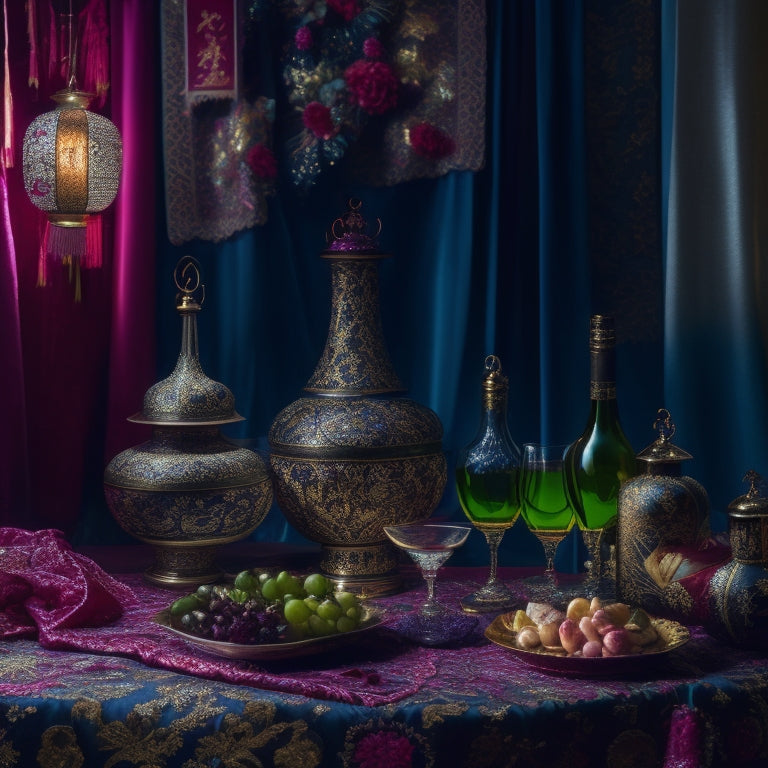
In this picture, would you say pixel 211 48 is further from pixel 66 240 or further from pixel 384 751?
pixel 384 751

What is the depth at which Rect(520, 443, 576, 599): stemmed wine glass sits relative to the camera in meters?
1.72

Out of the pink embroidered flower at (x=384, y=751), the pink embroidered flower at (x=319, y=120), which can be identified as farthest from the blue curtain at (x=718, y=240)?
the pink embroidered flower at (x=384, y=751)

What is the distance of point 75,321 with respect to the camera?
2150 mm

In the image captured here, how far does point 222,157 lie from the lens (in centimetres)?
213

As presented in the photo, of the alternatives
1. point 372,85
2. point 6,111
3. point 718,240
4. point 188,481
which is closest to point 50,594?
point 188,481

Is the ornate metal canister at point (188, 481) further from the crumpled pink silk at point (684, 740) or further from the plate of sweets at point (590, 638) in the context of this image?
the crumpled pink silk at point (684, 740)

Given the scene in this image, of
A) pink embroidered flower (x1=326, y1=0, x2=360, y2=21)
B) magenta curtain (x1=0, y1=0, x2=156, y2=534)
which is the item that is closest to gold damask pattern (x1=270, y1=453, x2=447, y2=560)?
magenta curtain (x1=0, y1=0, x2=156, y2=534)

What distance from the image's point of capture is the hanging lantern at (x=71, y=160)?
72.4 inches

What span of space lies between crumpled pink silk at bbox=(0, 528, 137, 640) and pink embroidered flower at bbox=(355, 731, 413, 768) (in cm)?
50

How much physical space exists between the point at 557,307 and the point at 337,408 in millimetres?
501

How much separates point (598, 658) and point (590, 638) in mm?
36

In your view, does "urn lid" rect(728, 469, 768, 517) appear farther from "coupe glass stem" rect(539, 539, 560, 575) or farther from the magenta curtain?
the magenta curtain

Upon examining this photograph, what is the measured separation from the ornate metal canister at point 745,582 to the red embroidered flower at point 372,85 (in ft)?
3.24

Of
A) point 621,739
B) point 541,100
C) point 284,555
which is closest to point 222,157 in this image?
point 541,100
